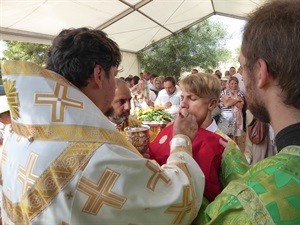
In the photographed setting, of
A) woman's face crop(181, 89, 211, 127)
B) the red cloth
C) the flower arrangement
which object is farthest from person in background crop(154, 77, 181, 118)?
the red cloth

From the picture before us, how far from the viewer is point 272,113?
912 mm

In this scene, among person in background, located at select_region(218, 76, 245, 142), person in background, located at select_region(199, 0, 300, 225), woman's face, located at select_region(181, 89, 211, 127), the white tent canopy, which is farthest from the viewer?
the white tent canopy

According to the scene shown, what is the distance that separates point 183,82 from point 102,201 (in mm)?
1004

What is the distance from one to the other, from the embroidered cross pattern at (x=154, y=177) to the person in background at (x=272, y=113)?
239 mm

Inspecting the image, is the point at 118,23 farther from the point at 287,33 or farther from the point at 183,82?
the point at 287,33

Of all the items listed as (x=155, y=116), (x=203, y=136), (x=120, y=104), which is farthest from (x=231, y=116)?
(x=203, y=136)

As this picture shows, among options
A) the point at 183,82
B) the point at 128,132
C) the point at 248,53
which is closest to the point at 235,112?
the point at 183,82

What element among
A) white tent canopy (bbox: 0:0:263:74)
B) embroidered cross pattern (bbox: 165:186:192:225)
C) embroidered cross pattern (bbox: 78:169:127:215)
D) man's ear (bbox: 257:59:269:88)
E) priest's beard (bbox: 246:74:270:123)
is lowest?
embroidered cross pattern (bbox: 165:186:192:225)

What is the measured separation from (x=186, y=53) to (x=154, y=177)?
796 inches

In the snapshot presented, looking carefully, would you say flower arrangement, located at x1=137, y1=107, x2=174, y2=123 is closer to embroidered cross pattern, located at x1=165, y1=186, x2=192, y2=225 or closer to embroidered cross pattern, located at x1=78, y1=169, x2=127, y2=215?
embroidered cross pattern, located at x1=165, y1=186, x2=192, y2=225

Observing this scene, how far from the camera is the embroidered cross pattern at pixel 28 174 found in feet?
3.38

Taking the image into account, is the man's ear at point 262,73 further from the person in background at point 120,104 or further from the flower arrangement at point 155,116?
the flower arrangement at point 155,116

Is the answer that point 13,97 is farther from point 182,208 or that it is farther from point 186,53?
point 186,53

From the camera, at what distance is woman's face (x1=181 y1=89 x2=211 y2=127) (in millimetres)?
1754
